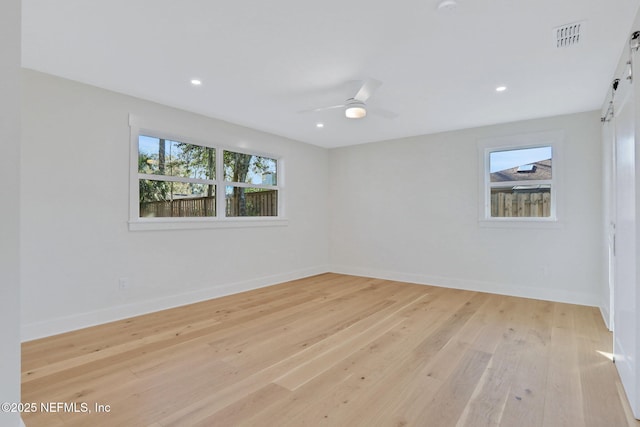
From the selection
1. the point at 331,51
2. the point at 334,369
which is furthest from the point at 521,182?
the point at 334,369

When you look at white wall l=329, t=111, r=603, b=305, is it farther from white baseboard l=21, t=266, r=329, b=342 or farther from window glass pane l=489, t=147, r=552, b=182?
white baseboard l=21, t=266, r=329, b=342

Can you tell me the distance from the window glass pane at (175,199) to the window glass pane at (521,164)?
4175mm

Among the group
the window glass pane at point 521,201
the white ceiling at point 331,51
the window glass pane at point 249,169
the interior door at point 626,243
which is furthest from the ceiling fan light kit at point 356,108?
the window glass pane at point 521,201

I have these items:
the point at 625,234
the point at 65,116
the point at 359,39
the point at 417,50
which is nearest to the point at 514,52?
the point at 417,50

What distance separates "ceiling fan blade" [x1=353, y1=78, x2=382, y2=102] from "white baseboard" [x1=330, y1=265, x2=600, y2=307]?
328 centimetres

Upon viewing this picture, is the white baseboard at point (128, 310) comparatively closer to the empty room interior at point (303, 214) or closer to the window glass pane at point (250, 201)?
the empty room interior at point (303, 214)

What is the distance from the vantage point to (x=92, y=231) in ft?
10.9

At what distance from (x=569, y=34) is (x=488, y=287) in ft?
11.3

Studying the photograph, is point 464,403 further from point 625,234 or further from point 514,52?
point 514,52

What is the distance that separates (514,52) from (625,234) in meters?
1.61

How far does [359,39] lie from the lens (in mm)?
2436

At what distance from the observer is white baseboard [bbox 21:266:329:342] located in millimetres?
2977

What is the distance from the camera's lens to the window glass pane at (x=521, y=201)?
441 centimetres

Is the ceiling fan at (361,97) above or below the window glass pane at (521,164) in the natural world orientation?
above
